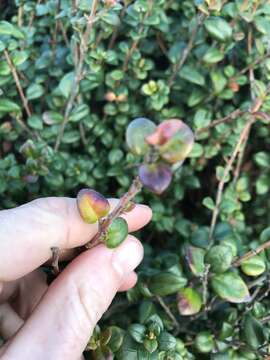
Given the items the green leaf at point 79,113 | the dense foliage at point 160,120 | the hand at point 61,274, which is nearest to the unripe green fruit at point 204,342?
the dense foliage at point 160,120

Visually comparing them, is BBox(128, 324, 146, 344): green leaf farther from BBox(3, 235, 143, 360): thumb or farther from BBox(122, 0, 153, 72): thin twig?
BBox(122, 0, 153, 72): thin twig

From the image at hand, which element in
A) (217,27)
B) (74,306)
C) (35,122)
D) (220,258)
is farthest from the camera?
(35,122)

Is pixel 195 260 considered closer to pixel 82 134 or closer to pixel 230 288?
pixel 230 288

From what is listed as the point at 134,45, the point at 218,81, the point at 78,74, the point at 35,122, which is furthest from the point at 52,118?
the point at 218,81

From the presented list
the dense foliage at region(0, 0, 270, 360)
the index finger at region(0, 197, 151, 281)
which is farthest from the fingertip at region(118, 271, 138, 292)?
the index finger at region(0, 197, 151, 281)

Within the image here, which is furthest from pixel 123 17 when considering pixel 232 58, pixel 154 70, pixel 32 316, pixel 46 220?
pixel 32 316
